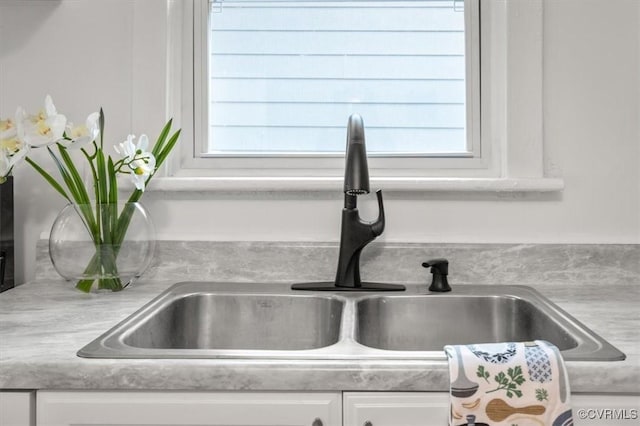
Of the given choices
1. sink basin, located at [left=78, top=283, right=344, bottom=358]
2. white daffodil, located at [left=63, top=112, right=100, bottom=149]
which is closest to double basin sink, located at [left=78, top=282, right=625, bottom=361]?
sink basin, located at [left=78, top=283, right=344, bottom=358]

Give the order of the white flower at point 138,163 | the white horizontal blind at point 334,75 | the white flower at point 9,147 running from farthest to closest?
the white horizontal blind at point 334,75, the white flower at point 138,163, the white flower at point 9,147

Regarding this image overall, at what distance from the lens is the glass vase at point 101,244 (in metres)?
1.39

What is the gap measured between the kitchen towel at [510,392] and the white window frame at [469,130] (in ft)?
2.37

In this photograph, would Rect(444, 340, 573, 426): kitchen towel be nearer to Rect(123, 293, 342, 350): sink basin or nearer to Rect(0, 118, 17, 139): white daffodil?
Rect(123, 293, 342, 350): sink basin

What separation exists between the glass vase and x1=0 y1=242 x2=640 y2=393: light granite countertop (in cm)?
4

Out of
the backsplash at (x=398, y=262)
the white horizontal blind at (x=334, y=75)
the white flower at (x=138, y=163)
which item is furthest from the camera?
the white horizontal blind at (x=334, y=75)

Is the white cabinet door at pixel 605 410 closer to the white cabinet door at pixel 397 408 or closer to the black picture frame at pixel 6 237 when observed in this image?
the white cabinet door at pixel 397 408

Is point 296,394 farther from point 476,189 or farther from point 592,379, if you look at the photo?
point 476,189

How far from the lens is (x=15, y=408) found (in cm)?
95

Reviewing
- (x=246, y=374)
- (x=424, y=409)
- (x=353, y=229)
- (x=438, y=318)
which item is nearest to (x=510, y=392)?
(x=424, y=409)

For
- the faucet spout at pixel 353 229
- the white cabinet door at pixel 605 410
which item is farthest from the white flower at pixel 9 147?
the white cabinet door at pixel 605 410

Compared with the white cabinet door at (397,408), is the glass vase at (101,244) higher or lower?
higher

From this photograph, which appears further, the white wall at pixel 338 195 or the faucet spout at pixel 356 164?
the white wall at pixel 338 195

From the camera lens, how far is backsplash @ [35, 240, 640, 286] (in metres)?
1.57
